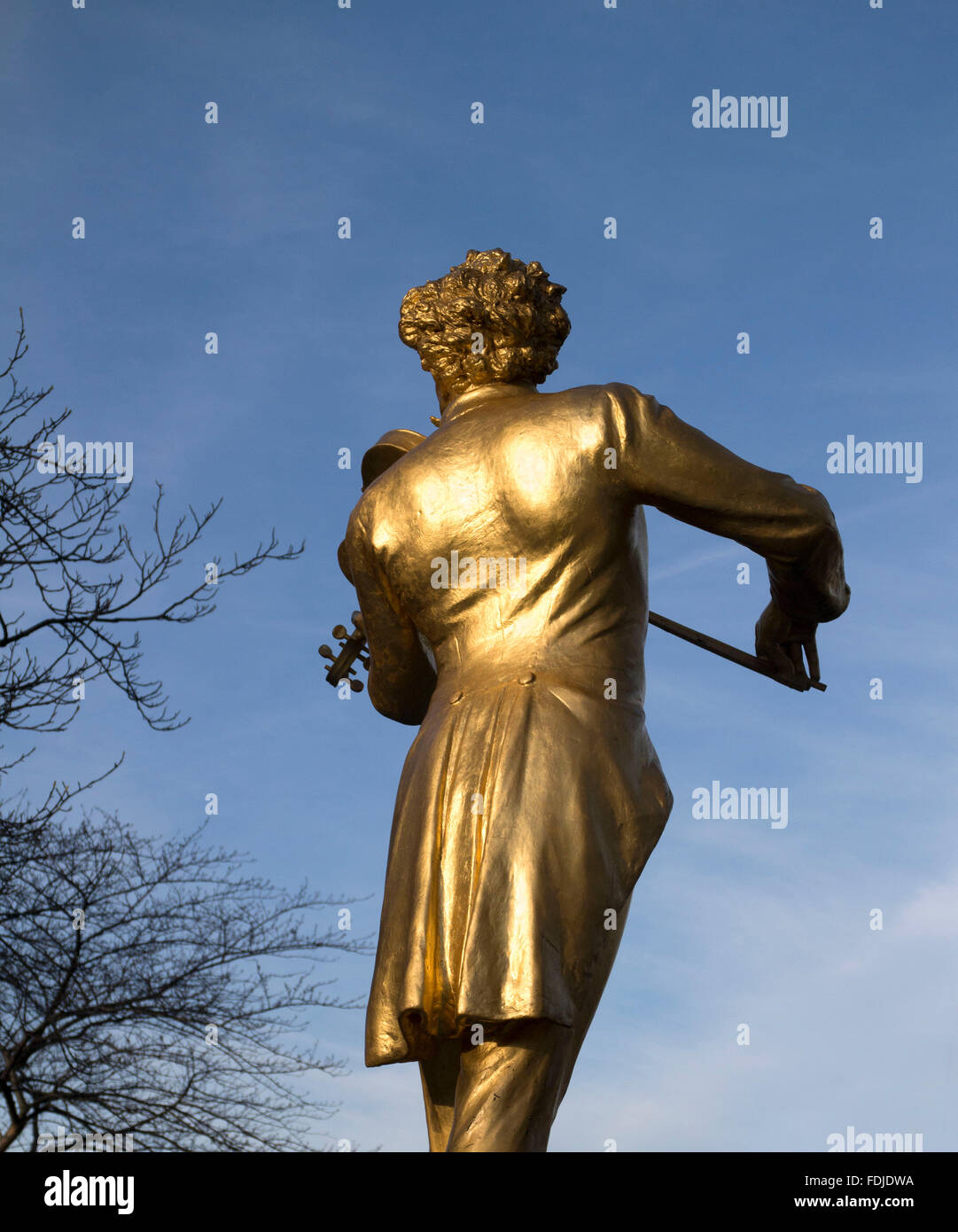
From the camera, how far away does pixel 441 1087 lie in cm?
468

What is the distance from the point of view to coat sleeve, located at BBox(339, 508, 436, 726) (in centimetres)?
521

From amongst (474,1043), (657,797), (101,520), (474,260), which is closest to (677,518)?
(657,797)

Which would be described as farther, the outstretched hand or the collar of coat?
the collar of coat

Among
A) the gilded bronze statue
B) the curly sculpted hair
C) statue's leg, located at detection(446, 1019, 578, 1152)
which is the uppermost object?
the curly sculpted hair

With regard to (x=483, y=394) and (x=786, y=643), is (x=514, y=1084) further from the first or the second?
(x=483, y=394)

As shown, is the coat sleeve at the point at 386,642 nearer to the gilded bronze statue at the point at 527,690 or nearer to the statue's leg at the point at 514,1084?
the gilded bronze statue at the point at 527,690

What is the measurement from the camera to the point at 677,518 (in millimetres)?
4711

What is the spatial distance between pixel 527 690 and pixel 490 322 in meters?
1.21

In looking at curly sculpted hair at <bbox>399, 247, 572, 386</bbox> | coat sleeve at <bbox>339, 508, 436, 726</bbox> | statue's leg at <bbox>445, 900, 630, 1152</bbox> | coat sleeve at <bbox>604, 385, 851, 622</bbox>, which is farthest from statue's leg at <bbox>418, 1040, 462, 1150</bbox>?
curly sculpted hair at <bbox>399, 247, 572, 386</bbox>

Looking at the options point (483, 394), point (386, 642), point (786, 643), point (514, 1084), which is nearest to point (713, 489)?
point (786, 643)

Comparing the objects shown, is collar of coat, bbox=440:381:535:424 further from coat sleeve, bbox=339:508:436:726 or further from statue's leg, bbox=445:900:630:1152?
statue's leg, bbox=445:900:630:1152

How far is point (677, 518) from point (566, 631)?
42cm

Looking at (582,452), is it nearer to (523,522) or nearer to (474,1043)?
Result: (523,522)

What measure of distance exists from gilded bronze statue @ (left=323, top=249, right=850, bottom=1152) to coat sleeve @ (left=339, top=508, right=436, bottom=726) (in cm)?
5
